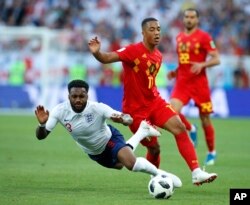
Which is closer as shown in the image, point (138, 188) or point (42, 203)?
point (42, 203)

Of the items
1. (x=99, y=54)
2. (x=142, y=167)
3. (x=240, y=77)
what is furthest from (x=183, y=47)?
(x=240, y=77)

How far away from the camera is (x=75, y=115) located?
11.3m

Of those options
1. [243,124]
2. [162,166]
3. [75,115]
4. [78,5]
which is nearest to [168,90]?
[243,124]

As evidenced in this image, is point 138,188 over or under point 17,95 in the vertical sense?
under

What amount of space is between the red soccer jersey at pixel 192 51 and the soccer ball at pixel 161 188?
5589mm

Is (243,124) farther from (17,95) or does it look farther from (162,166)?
(162,166)

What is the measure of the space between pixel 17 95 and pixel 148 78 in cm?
1676

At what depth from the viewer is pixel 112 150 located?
1154 centimetres

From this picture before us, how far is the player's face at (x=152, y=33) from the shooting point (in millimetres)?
12031

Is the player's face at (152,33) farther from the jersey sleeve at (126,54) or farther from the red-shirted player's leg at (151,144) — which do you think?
the red-shirted player's leg at (151,144)

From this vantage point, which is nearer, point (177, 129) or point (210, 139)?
point (177, 129)

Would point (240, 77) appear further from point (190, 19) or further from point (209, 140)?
point (209, 140)

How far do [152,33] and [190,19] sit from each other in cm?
395

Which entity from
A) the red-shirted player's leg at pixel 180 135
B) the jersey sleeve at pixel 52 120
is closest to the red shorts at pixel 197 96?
the red-shirted player's leg at pixel 180 135
